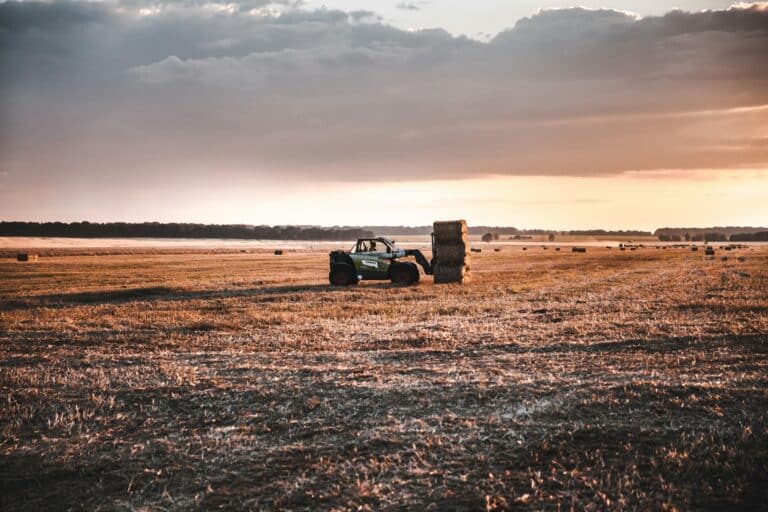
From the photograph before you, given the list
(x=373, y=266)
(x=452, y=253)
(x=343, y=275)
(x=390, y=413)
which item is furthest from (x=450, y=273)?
(x=390, y=413)

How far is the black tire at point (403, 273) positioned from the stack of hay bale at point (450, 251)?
2008mm

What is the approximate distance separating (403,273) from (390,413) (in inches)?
726

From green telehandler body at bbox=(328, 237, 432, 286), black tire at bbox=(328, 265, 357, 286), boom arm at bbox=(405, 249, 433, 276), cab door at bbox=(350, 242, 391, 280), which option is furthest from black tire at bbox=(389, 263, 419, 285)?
black tire at bbox=(328, 265, 357, 286)

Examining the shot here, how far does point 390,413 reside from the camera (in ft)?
26.2

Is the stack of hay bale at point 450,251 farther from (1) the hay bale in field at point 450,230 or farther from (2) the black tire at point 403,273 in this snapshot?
(2) the black tire at point 403,273

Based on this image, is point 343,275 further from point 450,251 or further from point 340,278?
point 450,251

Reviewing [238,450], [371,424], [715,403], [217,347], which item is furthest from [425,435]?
[217,347]

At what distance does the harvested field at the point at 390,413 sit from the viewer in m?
5.80

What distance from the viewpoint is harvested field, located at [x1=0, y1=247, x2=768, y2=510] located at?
5.80 meters

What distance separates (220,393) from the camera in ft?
29.8

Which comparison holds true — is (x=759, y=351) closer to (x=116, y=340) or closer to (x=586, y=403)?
(x=586, y=403)

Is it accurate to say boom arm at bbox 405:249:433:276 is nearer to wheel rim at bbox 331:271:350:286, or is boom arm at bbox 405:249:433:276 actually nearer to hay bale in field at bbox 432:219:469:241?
hay bale in field at bbox 432:219:469:241

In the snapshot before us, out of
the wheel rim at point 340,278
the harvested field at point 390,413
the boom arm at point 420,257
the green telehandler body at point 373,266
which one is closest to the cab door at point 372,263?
the green telehandler body at point 373,266

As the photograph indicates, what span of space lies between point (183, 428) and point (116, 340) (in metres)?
7.66
